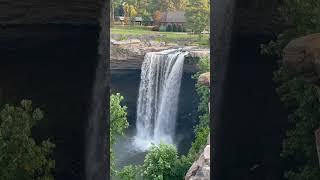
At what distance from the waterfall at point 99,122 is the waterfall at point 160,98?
25659 millimetres

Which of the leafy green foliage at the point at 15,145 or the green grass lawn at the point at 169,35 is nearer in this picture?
the leafy green foliage at the point at 15,145

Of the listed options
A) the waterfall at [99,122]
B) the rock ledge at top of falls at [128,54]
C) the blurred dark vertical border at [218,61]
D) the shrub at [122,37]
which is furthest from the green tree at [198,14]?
the waterfall at [99,122]

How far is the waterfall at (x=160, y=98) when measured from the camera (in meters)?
36.4

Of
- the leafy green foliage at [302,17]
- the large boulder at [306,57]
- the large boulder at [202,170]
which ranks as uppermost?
the leafy green foliage at [302,17]

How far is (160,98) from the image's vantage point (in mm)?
36938

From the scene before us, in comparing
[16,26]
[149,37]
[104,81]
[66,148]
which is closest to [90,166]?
[66,148]

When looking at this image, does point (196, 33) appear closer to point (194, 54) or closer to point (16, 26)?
point (194, 54)

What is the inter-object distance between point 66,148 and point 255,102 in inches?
160

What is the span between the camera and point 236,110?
1015 centimetres

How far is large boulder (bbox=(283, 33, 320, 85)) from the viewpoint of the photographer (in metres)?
5.32

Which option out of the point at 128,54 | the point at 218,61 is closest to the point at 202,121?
the point at 128,54

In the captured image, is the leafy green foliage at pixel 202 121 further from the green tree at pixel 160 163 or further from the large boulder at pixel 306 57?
the large boulder at pixel 306 57

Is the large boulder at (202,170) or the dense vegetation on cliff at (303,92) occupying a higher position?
the dense vegetation on cliff at (303,92)

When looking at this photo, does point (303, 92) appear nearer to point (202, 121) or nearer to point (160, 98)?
point (202, 121)
